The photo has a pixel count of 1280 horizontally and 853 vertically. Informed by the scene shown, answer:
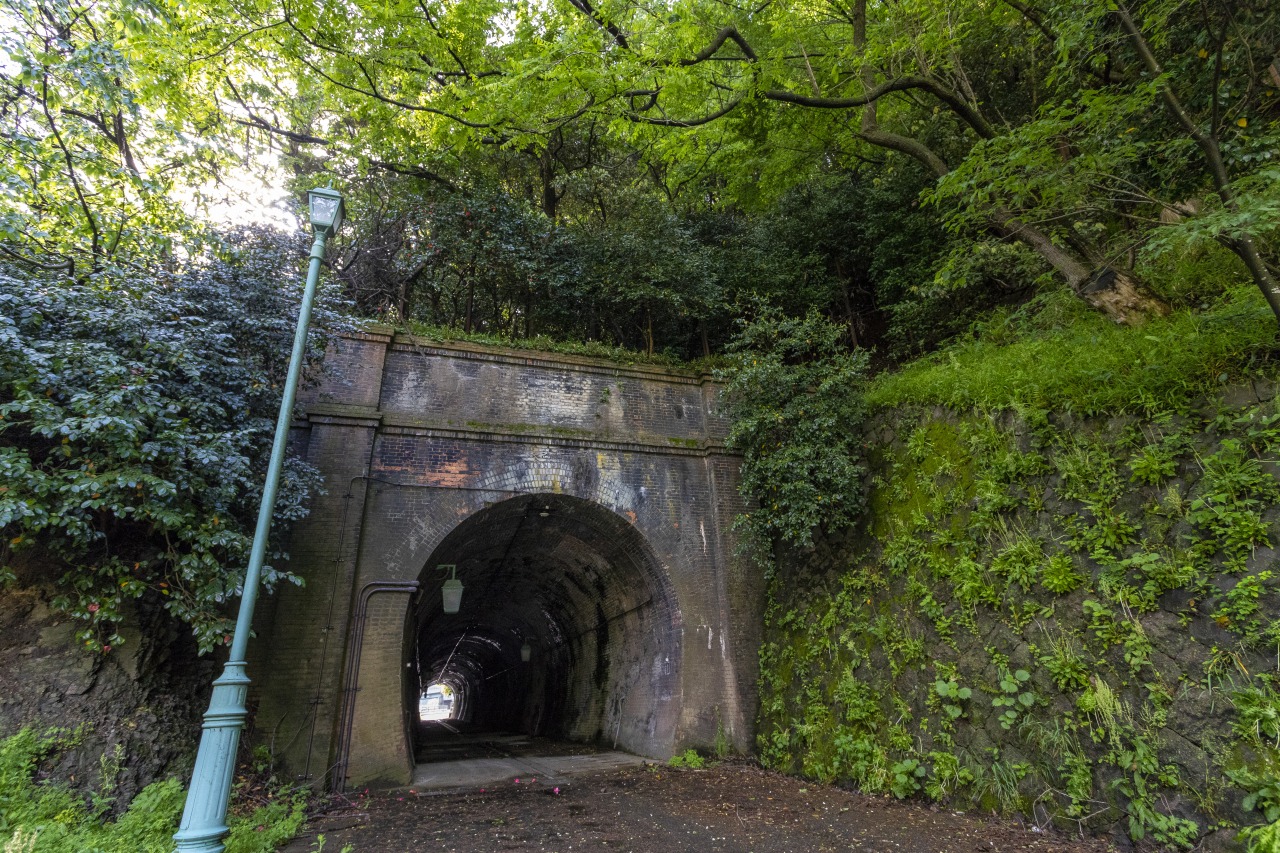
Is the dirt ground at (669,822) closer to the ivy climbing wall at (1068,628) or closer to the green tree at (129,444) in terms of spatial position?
the ivy climbing wall at (1068,628)

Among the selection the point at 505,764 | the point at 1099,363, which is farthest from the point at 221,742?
the point at 1099,363

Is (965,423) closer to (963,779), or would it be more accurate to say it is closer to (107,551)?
(963,779)

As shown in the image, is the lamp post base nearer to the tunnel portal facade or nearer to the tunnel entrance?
the tunnel portal facade

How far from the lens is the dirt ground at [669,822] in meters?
5.57

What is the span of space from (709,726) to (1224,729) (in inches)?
246

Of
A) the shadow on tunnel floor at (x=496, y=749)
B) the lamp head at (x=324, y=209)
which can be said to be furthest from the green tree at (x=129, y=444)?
the shadow on tunnel floor at (x=496, y=749)

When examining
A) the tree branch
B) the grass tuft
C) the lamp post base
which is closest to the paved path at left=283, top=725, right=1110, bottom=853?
the lamp post base

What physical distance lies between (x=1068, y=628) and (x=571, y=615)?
34.2 feet

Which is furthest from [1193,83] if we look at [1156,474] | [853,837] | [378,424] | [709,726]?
[378,424]

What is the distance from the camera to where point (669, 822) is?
6.50 m

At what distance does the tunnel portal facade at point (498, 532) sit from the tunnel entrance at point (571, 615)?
0.21 ft

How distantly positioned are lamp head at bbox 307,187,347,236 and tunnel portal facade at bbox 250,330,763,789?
11.0 ft

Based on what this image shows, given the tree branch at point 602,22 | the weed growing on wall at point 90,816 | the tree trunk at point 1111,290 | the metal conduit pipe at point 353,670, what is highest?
the tree branch at point 602,22

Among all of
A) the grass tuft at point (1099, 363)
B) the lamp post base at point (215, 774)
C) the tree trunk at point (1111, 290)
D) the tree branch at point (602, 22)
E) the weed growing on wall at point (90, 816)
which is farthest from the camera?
the tree branch at point (602, 22)
